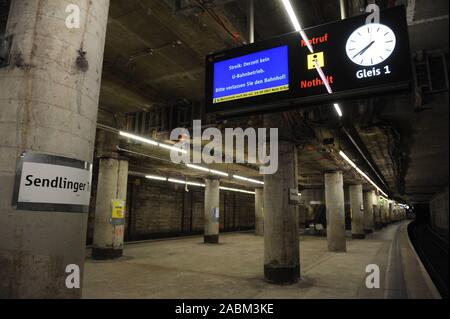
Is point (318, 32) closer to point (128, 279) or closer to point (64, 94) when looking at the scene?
point (64, 94)

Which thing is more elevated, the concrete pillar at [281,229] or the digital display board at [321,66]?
the digital display board at [321,66]

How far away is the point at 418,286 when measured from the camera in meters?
7.35

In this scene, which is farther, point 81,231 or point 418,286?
point 418,286

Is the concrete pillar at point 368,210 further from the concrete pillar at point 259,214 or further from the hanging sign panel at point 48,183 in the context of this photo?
the hanging sign panel at point 48,183

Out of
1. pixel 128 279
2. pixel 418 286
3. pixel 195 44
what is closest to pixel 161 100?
pixel 195 44

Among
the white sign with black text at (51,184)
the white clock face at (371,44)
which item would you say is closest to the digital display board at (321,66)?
the white clock face at (371,44)

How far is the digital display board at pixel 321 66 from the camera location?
372 centimetres

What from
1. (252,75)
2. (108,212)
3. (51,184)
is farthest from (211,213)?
(51,184)

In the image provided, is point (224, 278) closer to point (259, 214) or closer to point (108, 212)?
point (108, 212)

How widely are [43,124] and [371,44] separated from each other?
370cm

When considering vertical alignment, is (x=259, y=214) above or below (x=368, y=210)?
below

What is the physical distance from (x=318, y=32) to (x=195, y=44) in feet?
10.1

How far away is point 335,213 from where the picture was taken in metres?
15.6

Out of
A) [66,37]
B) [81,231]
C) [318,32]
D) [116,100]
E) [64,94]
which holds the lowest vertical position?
[81,231]
